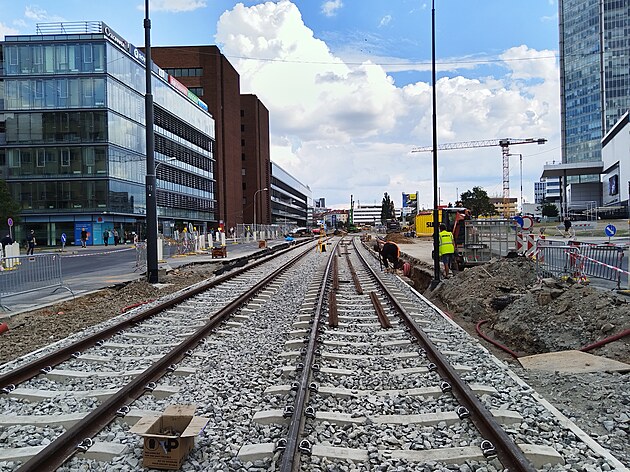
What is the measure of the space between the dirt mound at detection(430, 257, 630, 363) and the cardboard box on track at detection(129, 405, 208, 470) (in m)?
6.37

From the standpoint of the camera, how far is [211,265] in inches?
1118

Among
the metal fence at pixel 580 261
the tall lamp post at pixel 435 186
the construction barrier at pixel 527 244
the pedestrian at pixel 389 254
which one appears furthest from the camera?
the pedestrian at pixel 389 254

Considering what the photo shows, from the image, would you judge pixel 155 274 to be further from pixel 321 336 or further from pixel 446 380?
pixel 446 380

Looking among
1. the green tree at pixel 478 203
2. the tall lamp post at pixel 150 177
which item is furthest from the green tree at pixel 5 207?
the green tree at pixel 478 203

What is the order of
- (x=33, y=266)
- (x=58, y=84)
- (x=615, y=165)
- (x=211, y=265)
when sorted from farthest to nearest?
(x=615, y=165) < (x=58, y=84) < (x=211, y=265) < (x=33, y=266)

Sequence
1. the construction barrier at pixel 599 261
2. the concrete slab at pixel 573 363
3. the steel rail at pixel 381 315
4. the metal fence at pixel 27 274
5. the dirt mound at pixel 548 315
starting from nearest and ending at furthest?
the concrete slab at pixel 573 363
the dirt mound at pixel 548 315
the steel rail at pixel 381 315
the metal fence at pixel 27 274
the construction barrier at pixel 599 261

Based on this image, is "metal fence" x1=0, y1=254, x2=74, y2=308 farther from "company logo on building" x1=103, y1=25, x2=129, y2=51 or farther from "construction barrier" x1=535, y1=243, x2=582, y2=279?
"company logo on building" x1=103, y1=25, x2=129, y2=51

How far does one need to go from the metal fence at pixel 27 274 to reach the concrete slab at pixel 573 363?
36.6 ft

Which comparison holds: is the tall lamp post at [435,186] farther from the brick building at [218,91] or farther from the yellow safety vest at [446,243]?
the brick building at [218,91]

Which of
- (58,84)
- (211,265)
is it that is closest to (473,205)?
(58,84)

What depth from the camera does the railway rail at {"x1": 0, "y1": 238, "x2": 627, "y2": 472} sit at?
434cm

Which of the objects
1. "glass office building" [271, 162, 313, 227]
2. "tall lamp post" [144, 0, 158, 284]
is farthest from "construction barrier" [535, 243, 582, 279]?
"glass office building" [271, 162, 313, 227]

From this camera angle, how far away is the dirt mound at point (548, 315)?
9.05 m

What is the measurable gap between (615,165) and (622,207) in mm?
14474
